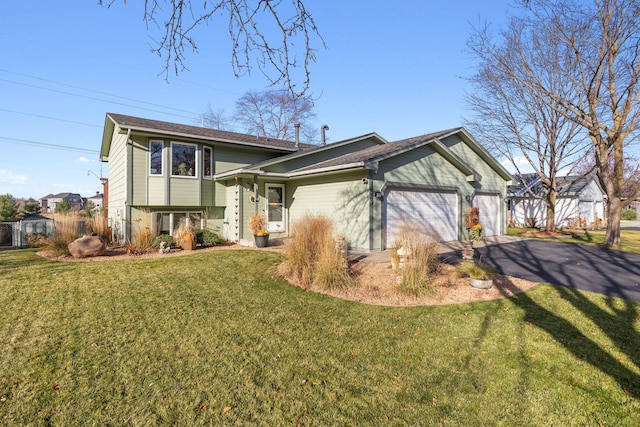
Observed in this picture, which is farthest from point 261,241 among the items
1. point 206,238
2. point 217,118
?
point 217,118

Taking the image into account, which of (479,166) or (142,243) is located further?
(479,166)

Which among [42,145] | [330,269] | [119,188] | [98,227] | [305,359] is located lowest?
[305,359]

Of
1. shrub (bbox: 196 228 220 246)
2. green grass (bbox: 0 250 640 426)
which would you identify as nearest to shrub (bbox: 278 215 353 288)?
green grass (bbox: 0 250 640 426)

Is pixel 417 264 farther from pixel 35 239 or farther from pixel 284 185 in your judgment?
pixel 35 239

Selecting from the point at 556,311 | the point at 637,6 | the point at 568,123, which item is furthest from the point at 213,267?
the point at 568,123

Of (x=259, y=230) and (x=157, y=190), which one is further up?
(x=157, y=190)

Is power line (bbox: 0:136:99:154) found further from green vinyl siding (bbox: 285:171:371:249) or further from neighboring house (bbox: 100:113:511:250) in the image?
green vinyl siding (bbox: 285:171:371:249)

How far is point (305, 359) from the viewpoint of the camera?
3816 millimetres

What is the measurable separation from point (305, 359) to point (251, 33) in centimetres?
371

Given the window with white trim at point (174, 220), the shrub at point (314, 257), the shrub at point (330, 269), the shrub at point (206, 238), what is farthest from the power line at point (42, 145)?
the shrub at point (330, 269)

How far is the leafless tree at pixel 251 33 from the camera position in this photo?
294 cm

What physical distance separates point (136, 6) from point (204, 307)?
449cm

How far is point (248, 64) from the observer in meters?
3.27

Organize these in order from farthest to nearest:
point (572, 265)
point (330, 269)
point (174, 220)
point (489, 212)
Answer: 1. point (489, 212)
2. point (174, 220)
3. point (572, 265)
4. point (330, 269)
